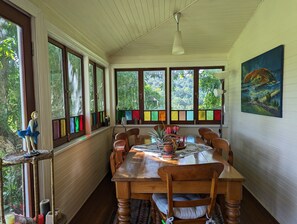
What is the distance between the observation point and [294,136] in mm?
2084

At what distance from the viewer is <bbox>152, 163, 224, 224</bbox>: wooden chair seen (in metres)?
1.46

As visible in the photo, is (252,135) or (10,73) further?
(252,135)

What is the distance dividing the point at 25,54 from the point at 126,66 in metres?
2.67

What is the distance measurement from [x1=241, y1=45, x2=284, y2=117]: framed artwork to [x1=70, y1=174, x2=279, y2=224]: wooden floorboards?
117 centimetres

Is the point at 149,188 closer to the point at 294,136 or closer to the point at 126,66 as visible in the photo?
the point at 294,136

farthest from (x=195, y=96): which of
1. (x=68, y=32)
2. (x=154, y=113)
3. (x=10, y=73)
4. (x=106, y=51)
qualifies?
(x=10, y=73)

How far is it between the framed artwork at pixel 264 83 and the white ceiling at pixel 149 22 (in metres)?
0.73

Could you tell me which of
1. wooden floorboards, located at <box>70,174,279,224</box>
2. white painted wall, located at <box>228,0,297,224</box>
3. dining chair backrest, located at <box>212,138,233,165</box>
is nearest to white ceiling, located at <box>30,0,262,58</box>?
white painted wall, located at <box>228,0,297,224</box>

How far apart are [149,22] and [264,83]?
69.8 inches

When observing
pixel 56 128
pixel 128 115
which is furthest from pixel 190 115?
pixel 56 128

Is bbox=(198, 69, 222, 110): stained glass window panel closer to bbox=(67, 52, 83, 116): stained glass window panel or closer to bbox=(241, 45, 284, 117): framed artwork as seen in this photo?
bbox=(241, 45, 284, 117): framed artwork

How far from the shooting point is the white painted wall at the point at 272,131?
2125 millimetres

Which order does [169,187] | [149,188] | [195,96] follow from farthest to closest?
[195,96], [149,188], [169,187]

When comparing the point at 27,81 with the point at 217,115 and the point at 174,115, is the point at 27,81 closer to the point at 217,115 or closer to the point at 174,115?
the point at 174,115
